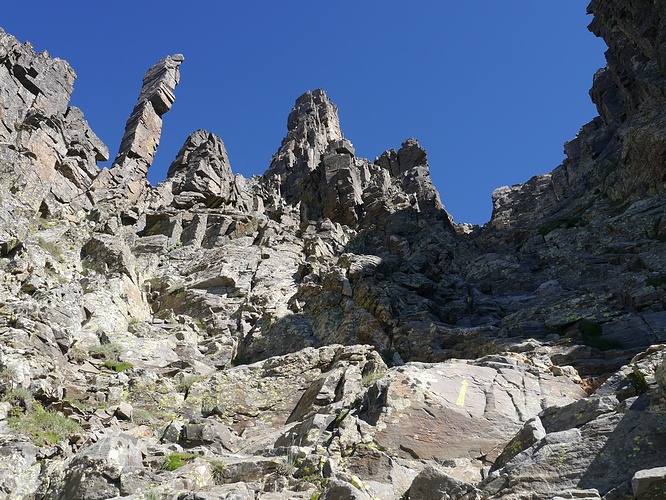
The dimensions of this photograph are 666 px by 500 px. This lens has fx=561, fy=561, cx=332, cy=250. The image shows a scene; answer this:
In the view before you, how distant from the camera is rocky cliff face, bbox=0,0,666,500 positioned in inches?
382

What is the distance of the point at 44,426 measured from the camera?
13.2 m

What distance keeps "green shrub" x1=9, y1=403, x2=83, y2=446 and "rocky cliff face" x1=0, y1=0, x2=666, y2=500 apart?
7 cm

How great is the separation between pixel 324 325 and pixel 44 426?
557 inches

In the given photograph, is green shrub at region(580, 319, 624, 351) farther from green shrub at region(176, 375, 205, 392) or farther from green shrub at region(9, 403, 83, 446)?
green shrub at region(9, 403, 83, 446)

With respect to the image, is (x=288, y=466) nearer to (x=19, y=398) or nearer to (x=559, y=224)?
(x=19, y=398)

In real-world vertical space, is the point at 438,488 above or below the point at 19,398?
below

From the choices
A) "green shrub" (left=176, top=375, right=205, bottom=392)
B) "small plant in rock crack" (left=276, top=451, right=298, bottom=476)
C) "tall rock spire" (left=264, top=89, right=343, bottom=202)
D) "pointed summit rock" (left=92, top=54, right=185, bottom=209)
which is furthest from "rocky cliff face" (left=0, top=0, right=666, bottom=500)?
"tall rock spire" (left=264, top=89, right=343, bottom=202)

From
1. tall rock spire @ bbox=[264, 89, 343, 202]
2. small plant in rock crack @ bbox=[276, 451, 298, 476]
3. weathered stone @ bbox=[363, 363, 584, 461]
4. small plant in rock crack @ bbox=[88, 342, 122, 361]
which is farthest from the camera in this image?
tall rock spire @ bbox=[264, 89, 343, 202]

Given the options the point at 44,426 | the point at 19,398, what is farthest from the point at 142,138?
the point at 44,426

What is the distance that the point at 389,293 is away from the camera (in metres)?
26.5

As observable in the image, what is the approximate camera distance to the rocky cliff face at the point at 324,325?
382 inches

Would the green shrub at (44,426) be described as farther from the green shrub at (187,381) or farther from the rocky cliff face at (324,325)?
the green shrub at (187,381)

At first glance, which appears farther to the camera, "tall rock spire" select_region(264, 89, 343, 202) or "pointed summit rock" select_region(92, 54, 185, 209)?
"tall rock spire" select_region(264, 89, 343, 202)

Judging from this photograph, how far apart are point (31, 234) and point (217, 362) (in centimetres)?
1330
